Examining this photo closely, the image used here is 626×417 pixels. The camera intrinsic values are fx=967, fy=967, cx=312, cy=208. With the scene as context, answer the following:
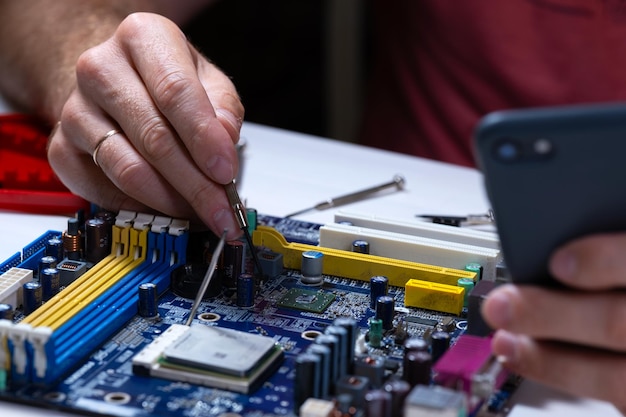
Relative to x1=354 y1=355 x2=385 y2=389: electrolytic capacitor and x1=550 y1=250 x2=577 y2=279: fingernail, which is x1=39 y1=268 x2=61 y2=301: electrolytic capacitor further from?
x1=550 y1=250 x2=577 y2=279: fingernail

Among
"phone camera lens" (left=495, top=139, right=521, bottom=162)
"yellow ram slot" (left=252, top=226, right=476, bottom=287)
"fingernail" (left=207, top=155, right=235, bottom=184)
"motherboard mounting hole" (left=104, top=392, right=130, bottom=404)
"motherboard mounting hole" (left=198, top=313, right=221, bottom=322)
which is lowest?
"motherboard mounting hole" (left=104, top=392, right=130, bottom=404)

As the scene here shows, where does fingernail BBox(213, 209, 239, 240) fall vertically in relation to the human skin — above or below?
below

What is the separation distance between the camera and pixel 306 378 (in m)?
1.16

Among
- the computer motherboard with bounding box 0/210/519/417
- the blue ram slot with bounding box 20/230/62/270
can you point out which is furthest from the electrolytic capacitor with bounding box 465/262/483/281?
the blue ram slot with bounding box 20/230/62/270

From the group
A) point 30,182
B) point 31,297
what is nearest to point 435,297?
point 31,297

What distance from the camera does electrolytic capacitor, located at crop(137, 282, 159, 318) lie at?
4.58 feet

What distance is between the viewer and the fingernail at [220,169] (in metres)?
1.52

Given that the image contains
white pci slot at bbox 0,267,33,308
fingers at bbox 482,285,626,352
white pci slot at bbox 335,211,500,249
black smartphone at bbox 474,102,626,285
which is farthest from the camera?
white pci slot at bbox 335,211,500,249

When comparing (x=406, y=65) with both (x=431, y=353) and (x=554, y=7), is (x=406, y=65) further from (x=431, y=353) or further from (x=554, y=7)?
(x=431, y=353)

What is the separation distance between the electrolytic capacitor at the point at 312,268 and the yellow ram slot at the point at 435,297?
0.51ft

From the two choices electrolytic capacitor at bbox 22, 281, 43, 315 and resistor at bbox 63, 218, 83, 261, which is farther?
resistor at bbox 63, 218, 83, 261

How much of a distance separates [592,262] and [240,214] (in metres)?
0.65

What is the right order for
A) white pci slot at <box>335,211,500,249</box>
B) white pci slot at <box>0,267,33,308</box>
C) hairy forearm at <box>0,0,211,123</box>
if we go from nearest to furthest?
white pci slot at <box>0,267,33,308</box> < white pci slot at <box>335,211,500,249</box> < hairy forearm at <box>0,0,211,123</box>

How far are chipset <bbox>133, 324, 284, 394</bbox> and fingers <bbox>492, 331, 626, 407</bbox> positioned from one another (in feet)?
1.01
